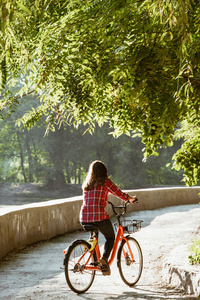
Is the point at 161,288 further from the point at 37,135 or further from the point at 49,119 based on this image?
the point at 37,135

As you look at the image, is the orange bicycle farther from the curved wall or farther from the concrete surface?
the curved wall

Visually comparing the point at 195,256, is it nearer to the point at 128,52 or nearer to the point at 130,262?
the point at 130,262

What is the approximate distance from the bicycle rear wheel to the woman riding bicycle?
244 millimetres

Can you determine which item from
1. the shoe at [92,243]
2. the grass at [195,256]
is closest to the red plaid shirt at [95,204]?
the shoe at [92,243]

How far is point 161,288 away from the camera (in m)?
7.03

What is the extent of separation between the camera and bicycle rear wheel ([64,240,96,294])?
6461mm

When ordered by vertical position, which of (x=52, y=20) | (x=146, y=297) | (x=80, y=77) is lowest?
(x=146, y=297)

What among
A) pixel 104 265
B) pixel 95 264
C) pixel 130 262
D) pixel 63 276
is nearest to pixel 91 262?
pixel 95 264

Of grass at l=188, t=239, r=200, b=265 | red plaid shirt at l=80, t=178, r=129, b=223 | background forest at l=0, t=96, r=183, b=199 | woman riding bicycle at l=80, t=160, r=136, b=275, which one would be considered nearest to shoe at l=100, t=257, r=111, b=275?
woman riding bicycle at l=80, t=160, r=136, b=275

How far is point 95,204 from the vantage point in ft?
22.0

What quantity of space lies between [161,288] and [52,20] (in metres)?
3.78

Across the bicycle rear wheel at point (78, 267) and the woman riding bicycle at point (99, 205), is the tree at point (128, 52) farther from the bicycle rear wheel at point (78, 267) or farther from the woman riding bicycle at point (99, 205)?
the bicycle rear wheel at point (78, 267)

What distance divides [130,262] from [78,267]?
95 centimetres

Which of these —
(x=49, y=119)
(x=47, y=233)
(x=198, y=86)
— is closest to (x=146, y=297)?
(x=198, y=86)
